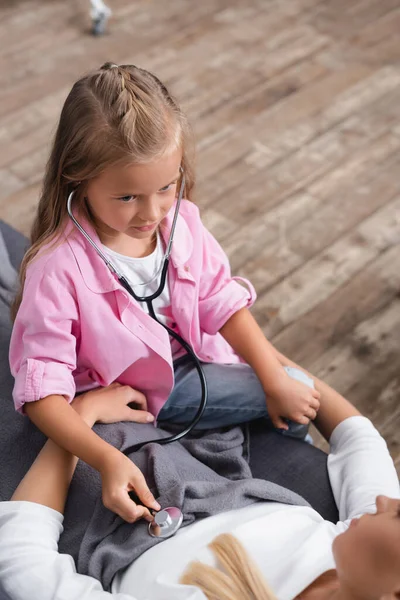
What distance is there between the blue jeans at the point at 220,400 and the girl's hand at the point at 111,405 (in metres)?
0.07

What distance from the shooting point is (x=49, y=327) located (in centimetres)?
118

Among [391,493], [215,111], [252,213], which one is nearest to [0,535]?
[391,493]

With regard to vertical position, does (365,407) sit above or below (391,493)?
below

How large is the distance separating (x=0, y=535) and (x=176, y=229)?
583mm

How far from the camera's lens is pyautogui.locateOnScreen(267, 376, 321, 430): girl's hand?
1329 millimetres

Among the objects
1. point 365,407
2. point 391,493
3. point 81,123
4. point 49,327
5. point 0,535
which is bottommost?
point 365,407

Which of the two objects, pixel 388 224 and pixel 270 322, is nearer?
pixel 270 322

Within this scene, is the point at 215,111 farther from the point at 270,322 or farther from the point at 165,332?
the point at 165,332

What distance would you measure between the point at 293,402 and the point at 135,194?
452mm

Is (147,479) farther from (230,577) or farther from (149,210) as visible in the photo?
(149,210)

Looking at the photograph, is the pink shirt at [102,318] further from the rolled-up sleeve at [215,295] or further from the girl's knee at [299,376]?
the girl's knee at [299,376]

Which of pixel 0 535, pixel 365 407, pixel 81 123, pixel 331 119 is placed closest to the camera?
pixel 0 535

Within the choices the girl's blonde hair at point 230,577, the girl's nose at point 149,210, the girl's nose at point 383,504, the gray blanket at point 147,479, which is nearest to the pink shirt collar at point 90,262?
the girl's nose at point 149,210

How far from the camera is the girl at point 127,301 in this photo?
1.13 meters
